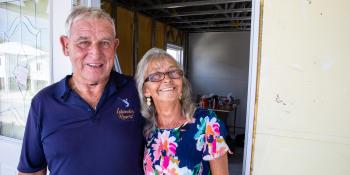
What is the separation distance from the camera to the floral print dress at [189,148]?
112cm

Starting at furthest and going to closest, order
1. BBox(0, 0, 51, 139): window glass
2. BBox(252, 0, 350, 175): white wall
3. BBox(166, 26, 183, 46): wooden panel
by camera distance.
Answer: BBox(166, 26, 183, 46): wooden panel, BBox(0, 0, 51, 139): window glass, BBox(252, 0, 350, 175): white wall

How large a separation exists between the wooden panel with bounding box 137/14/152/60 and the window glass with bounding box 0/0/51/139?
2474mm

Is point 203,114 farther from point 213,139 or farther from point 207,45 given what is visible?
point 207,45

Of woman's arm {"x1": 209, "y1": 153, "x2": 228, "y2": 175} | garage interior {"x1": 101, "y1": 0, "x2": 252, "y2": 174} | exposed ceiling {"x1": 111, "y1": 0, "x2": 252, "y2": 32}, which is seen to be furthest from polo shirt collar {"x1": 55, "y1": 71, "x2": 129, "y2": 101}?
garage interior {"x1": 101, "y1": 0, "x2": 252, "y2": 174}

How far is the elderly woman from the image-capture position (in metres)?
1.12

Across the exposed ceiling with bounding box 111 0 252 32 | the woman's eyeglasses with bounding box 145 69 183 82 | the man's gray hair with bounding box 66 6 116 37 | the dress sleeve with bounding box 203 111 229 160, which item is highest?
the exposed ceiling with bounding box 111 0 252 32

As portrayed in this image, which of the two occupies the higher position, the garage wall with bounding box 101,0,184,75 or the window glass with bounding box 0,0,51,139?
the garage wall with bounding box 101,0,184,75

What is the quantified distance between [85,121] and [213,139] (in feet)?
2.01

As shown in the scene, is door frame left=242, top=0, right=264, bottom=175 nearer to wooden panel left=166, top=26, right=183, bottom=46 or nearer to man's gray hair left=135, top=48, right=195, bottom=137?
man's gray hair left=135, top=48, right=195, bottom=137

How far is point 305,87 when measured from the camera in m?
1.08

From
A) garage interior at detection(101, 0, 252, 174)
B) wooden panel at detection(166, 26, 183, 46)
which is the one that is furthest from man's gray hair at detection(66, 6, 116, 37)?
wooden panel at detection(166, 26, 183, 46)

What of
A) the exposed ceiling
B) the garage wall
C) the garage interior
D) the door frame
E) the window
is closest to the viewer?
the door frame

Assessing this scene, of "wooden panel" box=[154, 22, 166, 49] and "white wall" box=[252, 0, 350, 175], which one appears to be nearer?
"white wall" box=[252, 0, 350, 175]

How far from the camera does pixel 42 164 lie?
1213 mm
